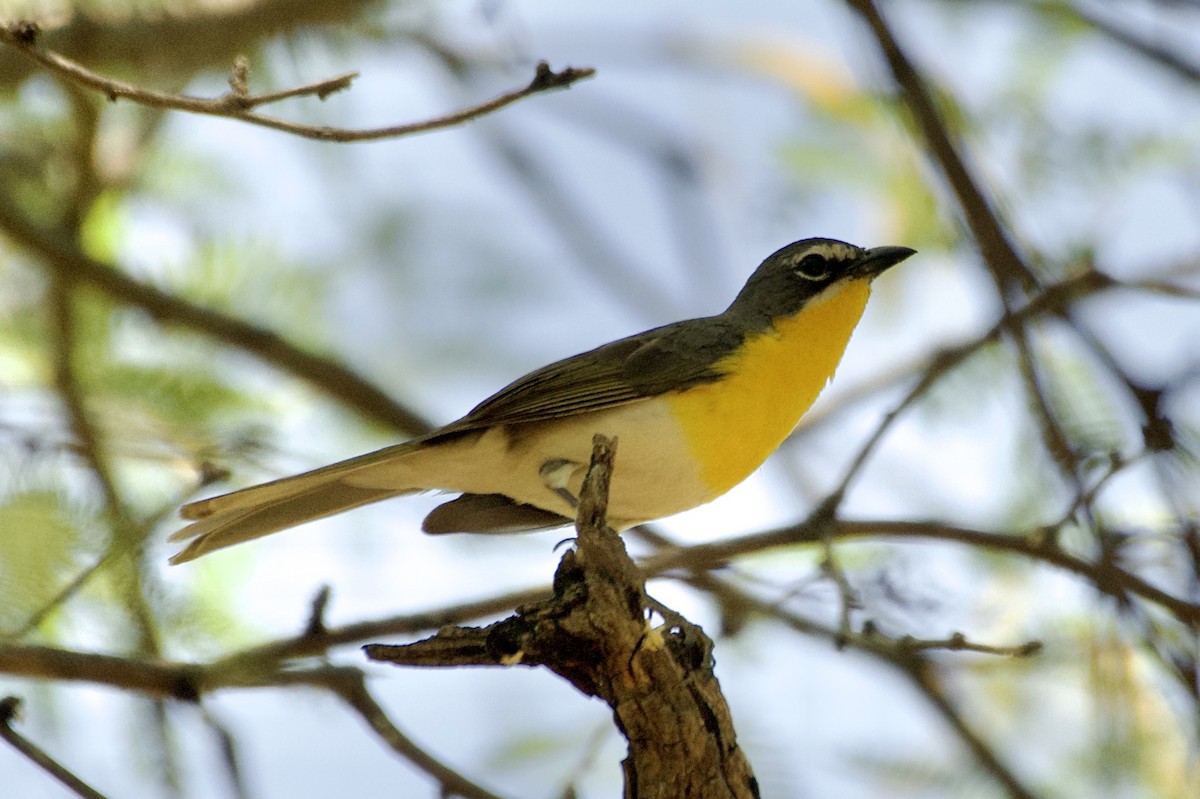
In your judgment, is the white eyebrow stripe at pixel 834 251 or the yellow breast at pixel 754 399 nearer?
the yellow breast at pixel 754 399

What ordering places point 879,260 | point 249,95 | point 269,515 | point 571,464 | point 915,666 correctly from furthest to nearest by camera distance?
point 915,666, point 879,260, point 571,464, point 269,515, point 249,95

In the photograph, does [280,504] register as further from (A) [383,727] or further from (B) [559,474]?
(B) [559,474]

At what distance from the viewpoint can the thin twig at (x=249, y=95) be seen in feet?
8.59

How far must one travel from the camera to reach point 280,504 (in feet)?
15.0

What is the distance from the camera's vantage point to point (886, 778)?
527 centimetres

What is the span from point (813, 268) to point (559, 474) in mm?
1457

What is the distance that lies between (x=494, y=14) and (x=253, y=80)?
1456mm

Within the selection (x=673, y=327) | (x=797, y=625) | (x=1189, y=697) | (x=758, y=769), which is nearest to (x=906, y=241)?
(x=673, y=327)

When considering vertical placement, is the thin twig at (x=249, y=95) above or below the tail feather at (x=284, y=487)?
below

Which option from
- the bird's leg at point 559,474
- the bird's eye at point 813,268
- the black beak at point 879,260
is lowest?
the bird's leg at point 559,474

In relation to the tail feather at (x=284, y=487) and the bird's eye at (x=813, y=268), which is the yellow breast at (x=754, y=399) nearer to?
the bird's eye at (x=813, y=268)

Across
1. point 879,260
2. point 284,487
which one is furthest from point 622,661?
point 879,260

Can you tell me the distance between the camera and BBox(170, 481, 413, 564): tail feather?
429 cm

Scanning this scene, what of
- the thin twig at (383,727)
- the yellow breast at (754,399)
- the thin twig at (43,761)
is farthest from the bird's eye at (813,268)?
the thin twig at (43,761)
